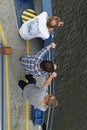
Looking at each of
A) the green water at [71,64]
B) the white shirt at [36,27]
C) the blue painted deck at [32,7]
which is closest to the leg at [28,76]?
the blue painted deck at [32,7]

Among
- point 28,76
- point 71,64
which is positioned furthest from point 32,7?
point 71,64

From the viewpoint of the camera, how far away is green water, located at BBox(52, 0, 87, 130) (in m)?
8.29

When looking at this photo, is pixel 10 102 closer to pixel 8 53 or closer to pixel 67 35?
pixel 8 53

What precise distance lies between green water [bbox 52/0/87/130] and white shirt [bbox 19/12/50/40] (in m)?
1.97

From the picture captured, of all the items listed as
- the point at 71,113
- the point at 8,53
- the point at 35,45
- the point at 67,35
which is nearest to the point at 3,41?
the point at 8,53

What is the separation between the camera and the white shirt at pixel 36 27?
5.92 metres

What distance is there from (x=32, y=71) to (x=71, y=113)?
9.61 feet

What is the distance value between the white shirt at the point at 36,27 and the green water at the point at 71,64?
1.97 m

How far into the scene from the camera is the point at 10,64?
6.49 metres

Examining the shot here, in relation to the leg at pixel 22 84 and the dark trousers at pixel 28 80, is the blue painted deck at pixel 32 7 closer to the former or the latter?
the dark trousers at pixel 28 80

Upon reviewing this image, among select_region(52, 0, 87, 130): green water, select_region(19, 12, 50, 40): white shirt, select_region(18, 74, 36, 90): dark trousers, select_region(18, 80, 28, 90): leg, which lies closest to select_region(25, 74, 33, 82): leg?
select_region(18, 74, 36, 90): dark trousers

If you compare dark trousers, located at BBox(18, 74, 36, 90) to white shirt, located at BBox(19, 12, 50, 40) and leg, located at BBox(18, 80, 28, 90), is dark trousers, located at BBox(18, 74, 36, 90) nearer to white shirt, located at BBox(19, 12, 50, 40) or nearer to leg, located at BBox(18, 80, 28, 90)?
leg, located at BBox(18, 80, 28, 90)

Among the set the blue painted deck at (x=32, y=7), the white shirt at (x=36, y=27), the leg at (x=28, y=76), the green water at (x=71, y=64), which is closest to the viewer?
the white shirt at (x=36, y=27)

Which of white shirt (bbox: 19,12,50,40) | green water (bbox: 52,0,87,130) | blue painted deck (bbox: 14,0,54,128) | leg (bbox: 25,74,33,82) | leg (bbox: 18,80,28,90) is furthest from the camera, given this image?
green water (bbox: 52,0,87,130)
